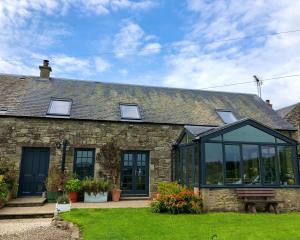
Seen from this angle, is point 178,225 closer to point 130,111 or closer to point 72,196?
point 72,196

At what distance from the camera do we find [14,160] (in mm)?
12047

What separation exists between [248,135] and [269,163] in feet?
4.51

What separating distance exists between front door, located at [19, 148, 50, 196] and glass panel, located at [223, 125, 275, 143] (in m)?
7.90

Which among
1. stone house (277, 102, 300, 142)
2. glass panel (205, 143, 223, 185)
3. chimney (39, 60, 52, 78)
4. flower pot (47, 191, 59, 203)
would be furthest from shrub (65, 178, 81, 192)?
stone house (277, 102, 300, 142)

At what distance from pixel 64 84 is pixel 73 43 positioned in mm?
5623

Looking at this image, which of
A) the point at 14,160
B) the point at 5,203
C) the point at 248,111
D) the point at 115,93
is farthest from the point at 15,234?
the point at 248,111

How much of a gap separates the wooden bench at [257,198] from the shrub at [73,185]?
6.29m

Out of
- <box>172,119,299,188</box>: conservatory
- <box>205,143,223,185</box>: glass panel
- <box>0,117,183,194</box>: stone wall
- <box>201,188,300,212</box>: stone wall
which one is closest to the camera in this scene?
<box>201,188,300,212</box>: stone wall

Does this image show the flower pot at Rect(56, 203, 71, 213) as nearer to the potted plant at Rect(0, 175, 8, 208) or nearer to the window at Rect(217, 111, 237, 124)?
the potted plant at Rect(0, 175, 8, 208)

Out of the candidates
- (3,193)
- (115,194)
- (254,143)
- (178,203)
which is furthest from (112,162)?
(254,143)

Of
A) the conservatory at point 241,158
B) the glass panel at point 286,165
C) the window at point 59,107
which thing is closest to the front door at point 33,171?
the window at point 59,107

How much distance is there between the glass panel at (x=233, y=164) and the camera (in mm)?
10211

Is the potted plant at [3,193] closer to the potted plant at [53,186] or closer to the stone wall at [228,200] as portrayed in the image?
the potted plant at [53,186]

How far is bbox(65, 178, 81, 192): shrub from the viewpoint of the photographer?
37.4ft
